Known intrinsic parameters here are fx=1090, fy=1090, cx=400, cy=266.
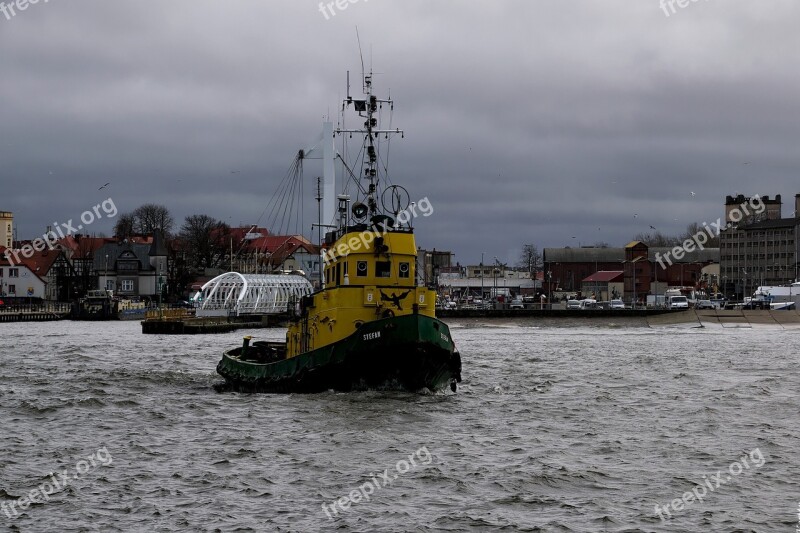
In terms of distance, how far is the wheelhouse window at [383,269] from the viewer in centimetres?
3541

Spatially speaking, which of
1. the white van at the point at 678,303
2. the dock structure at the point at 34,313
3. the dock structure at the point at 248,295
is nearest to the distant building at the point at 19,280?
the dock structure at the point at 34,313

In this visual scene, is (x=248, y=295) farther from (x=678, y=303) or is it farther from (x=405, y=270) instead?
(x=405, y=270)

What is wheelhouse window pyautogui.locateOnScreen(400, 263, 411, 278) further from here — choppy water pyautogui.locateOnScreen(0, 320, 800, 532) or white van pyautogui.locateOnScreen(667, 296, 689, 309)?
white van pyautogui.locateOnScreen(667, 296, 689, 309)

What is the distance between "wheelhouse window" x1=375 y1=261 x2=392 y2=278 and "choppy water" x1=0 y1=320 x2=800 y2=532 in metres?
3.87

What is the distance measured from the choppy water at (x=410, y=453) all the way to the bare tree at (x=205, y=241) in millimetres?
144199

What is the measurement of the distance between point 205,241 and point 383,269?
517 feet

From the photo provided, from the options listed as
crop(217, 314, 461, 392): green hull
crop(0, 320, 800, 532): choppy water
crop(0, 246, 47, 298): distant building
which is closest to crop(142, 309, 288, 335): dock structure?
crop(0, 320, 800, 532): choppy water

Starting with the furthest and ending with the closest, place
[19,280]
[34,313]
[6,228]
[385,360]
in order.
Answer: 1. [6,228]
2. [19,280]
3. [34,313]
4. [385,360]

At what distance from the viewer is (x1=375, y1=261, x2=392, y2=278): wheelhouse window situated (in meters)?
35.4

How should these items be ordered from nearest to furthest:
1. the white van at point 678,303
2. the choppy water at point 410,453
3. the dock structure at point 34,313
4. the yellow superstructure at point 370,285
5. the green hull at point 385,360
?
the choppy water at point 410,453 < the green hull at point 385,360 < the yellow superstructure at point 370,285 < the dock structure at point 34,313 < the white van at point 678,303

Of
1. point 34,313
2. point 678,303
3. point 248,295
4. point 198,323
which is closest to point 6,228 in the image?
point 34,313

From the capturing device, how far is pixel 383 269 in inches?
1399

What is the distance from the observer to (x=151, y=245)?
7303 inches

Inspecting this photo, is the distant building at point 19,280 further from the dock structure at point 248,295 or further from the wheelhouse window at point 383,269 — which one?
the wheelhouse window at point 383,269
